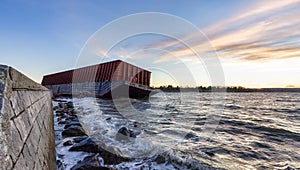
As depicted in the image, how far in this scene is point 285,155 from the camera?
4.84m

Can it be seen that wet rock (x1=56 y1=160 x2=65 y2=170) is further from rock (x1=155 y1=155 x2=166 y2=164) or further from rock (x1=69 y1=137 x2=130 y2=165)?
rock (x1=155 y1=155 x2=166 y2=164)

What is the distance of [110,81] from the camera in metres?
22.5

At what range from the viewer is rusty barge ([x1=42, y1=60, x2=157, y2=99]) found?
2177cm

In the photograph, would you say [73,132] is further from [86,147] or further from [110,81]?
[110,81]

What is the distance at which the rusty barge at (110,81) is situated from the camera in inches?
857

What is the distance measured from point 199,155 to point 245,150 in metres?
1.78

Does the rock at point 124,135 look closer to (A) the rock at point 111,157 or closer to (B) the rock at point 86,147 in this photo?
(B) the rock at point 86,147

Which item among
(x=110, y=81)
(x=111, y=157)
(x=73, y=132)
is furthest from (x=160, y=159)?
(x=110, y=81)

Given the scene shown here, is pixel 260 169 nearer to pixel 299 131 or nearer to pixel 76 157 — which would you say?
pixel 76 157

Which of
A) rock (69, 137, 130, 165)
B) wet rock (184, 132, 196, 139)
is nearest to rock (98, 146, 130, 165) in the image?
rock (69, 137, 130, 165)

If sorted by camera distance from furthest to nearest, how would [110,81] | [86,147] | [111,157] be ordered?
1. [110,81]
2. [86,147]
3. [111,157]

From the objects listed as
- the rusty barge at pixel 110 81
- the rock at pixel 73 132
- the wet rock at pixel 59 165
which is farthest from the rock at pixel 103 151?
the rusty barge at pixel 110 81

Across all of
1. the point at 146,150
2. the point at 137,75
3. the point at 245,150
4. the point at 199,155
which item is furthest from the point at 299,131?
the point at 137,75

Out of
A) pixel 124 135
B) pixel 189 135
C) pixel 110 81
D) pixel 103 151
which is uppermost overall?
pixel 110 81
